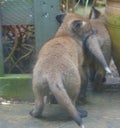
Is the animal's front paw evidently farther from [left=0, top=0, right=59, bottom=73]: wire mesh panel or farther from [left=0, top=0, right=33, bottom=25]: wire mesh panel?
[left=0, top=0, right=33, bottom=25]: wire mesh panel

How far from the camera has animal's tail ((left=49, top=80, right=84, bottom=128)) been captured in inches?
205

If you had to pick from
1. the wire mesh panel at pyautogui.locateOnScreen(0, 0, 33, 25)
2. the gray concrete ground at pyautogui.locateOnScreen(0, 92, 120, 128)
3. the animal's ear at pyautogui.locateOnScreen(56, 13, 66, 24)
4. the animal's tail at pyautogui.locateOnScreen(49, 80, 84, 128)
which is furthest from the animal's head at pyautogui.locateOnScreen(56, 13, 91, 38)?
the animal's tail at pyautogui.locateOnScreen(49, 80, 84, 128)

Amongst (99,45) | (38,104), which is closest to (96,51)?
(99,45)

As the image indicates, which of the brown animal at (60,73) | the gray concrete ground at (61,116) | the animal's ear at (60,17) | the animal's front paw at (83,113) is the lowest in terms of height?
the gray concrete ground at (61,116)

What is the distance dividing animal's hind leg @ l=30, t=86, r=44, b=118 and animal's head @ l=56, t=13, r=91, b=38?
0.99m

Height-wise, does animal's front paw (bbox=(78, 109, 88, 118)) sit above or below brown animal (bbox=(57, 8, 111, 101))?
below

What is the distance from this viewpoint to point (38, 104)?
5.77 metres

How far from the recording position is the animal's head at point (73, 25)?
245 inches

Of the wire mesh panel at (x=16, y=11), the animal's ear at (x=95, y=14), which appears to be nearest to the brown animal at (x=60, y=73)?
the wire mesh panel at (x=16, y=11)

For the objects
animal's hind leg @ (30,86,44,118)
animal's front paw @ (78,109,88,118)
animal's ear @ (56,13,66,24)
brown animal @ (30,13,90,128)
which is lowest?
animal's front paw @ (78,109,88,118)

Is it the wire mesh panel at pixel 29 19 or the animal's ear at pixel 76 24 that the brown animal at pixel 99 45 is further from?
the wire mesh panel at pixel 29 19

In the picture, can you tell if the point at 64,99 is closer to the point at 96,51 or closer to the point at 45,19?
the point at 96,51

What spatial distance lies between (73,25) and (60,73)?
36.5 inches

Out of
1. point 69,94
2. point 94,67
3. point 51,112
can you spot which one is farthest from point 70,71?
point 94,67
